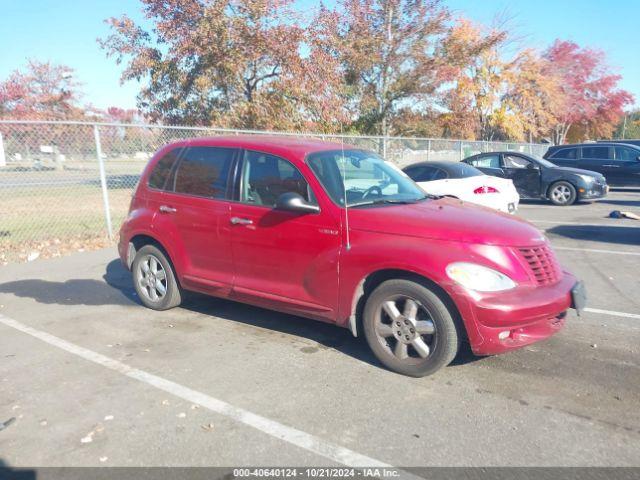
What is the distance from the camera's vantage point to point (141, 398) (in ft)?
12.0

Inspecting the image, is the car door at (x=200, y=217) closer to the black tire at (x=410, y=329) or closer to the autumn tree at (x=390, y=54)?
the black tire at (x=410, y=329)

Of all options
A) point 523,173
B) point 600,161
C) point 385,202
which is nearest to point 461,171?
point 523,173

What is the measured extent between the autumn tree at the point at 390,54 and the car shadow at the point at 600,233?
37.4ft

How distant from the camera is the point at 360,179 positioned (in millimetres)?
4754

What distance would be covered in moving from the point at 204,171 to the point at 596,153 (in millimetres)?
16340

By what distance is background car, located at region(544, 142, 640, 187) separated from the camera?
1708cm

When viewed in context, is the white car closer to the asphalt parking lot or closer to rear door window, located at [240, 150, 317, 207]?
the asphalt parking lot

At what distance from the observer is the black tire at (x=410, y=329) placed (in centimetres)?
377

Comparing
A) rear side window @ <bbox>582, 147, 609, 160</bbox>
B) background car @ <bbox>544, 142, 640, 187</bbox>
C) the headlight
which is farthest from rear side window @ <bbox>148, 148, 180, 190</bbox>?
rear side window @ <bbox>582, 147, 609, 160</bbox>

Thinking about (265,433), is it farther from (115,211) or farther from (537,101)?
(537,101)

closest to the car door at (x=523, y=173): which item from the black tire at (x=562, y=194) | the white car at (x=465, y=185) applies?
the black tire at (x=562, y=194)

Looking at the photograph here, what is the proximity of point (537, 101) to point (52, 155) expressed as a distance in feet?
98.5

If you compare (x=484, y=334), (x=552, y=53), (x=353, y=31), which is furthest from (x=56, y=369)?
(x=552, y=53)

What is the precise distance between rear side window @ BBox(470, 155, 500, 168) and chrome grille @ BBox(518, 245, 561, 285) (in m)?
11.6
